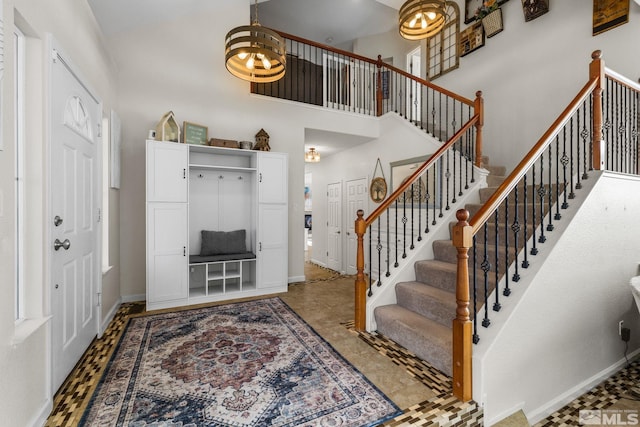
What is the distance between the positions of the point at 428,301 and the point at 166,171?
11.1 ft

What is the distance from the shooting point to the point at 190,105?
428cm

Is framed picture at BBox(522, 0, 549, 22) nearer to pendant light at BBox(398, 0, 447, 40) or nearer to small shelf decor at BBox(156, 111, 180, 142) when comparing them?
pendant light at BBox(398, 0, 447, 40)

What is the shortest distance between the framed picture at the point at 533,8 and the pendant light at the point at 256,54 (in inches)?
145

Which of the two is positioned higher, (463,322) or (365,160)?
(365,160)

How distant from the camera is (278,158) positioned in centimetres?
436

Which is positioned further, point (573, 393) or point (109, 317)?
point (109, 317)

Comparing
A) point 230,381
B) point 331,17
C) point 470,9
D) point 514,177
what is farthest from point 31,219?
point 331,17

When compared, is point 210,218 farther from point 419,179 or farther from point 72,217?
point 419,179

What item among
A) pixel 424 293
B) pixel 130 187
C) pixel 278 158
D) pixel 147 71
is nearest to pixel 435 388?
pixel 424 293

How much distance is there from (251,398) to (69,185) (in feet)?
6.77

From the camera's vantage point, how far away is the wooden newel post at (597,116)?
7.98ft

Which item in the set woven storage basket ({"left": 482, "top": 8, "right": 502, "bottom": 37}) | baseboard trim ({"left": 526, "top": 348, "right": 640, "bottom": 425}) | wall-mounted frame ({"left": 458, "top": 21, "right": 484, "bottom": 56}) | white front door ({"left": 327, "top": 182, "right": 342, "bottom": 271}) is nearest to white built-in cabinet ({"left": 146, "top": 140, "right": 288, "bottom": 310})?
white front door ({"left": 327, "top": 182, "right": 342, "bottom": 271})

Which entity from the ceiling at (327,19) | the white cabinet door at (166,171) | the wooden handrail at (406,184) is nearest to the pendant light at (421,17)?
the wooden handrail at (406,184)

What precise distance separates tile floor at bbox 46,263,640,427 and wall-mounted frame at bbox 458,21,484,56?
4.86m
